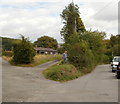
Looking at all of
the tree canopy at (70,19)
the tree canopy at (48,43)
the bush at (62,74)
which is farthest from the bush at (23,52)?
the tree canopy at (48,43)

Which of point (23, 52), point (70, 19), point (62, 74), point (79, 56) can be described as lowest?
point (62, 74)

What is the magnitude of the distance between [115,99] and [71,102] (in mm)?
1913

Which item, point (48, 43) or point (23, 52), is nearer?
point (23, 52)

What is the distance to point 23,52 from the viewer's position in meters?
30.7

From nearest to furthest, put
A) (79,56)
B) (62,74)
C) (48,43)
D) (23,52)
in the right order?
(62,74) → (79,56) → (23,52) → (48,43)

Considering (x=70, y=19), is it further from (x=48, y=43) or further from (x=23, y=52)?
(x=48, y=43)

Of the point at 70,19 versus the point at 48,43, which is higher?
the point at 70,19

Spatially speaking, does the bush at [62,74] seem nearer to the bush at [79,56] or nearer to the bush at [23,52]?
the bush at [79,56]

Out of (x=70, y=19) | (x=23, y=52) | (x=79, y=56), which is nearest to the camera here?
(x=79, y=56)

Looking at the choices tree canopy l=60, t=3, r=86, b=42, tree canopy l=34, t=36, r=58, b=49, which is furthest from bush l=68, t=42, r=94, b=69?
tree canopy l=34, t=36, r=58, b=49

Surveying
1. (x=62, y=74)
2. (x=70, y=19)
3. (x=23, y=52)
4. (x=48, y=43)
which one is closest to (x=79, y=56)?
(x=62, y=74)

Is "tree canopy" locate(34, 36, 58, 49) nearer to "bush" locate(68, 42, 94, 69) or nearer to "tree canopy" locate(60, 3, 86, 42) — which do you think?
"tree canopy" locate(60, 3, 86, 42)

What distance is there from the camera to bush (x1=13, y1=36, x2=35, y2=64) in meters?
30.7

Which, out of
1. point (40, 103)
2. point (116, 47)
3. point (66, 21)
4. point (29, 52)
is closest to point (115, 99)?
point (40, 103)
